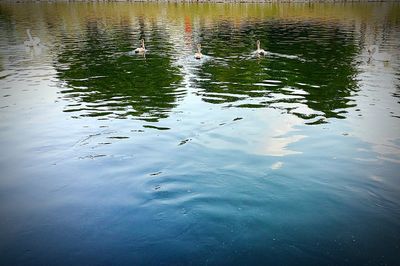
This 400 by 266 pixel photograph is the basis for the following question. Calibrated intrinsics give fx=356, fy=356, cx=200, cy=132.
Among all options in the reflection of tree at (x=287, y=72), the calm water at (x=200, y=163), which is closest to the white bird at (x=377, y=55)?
the reflection of tree at (x=287, y=72)

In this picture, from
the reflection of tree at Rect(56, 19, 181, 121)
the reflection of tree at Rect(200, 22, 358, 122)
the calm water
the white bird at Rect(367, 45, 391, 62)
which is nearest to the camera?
the calm water

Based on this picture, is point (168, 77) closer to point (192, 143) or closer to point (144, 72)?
point (144, 72)

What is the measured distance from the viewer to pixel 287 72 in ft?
106

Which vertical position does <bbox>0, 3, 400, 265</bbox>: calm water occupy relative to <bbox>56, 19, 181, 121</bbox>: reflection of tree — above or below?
below

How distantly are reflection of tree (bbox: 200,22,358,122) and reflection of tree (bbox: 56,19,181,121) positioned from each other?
3432mm

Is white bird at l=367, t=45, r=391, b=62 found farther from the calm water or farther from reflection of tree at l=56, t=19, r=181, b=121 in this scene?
reflection of tree at l=56, t=19, r=181, b=121

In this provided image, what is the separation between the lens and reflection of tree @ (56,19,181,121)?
888 inches

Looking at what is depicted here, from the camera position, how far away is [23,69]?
34000mm

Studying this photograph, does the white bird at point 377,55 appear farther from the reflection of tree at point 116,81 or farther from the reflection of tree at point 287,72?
the reflection of tree at point 116,81

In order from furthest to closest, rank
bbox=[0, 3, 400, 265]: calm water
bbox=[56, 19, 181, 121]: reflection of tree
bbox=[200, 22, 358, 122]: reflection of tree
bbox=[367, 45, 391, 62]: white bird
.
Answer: bbox=[367, 45, 391, 62]: white bird
bbox=[200, 22, 358, 122]: reflection of tree
bbox=[56, 19, 181, 121]: reflection of tree
bbox=[0, 3, 400, 265]: calm water

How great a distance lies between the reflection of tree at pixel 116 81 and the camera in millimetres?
22547

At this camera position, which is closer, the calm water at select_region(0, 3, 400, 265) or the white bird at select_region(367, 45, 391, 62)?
the calm water at select_region(0, 3, 400, 265)

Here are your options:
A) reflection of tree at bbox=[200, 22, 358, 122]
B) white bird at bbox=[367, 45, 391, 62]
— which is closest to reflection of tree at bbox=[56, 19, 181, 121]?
reflection of tree at bbox=[200, 22, 358, 122]

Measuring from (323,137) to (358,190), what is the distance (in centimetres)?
505
